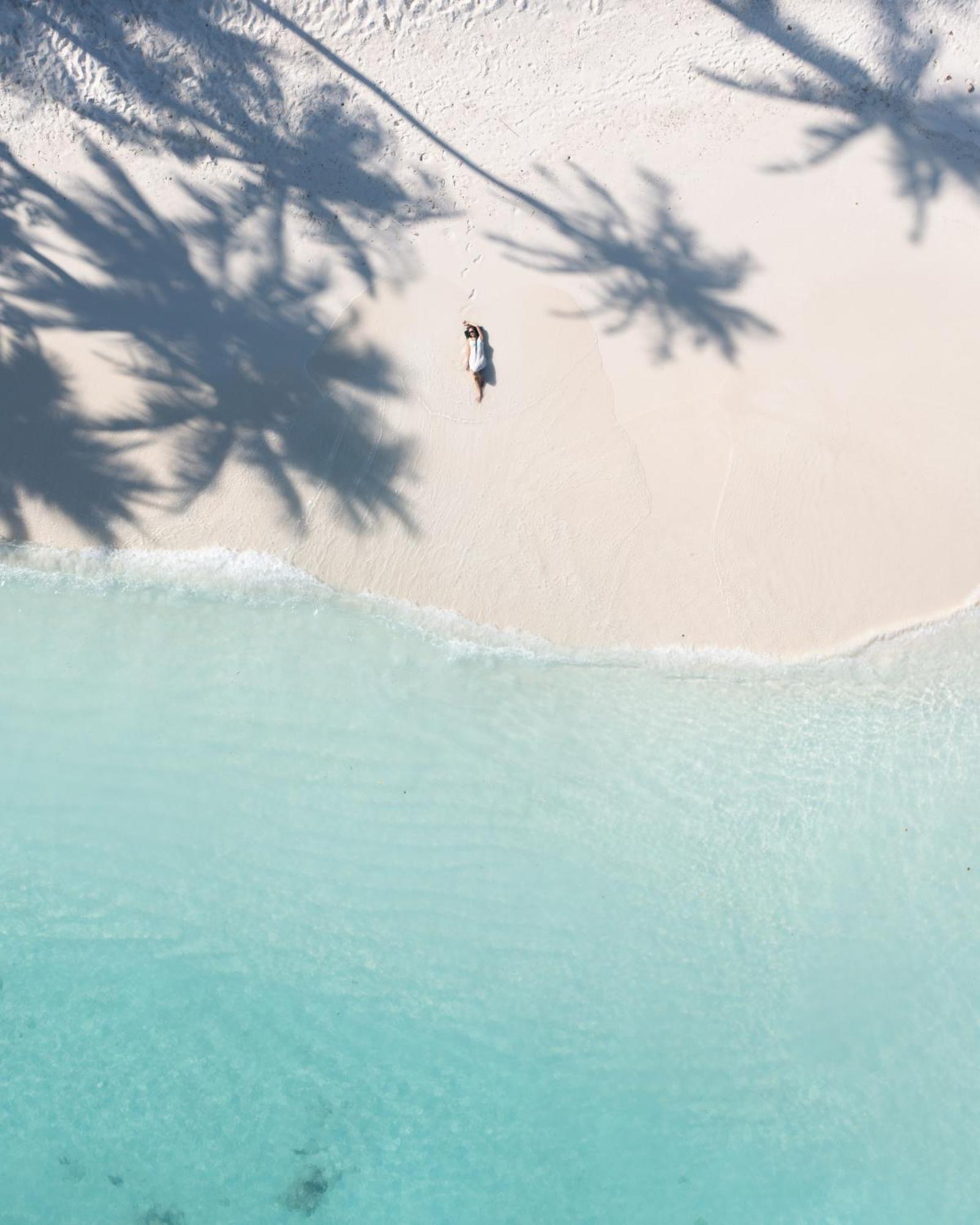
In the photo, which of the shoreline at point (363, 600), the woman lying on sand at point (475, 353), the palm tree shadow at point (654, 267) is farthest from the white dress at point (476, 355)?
the shoreline at point (363, 600)

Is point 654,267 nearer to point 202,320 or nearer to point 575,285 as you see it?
point 575,285

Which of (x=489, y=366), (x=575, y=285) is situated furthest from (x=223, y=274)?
(x=575, y=285)

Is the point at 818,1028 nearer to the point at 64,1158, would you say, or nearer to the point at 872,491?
the point at 872,491

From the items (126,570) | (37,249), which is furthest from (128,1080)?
(37,249)

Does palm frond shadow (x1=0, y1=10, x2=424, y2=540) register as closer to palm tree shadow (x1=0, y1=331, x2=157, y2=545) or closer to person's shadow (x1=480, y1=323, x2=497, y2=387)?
palm tree shadow (x1=0, y1=331, x2=157, y2=545)

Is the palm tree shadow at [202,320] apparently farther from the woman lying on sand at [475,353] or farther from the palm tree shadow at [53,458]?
the woman lying on sand at [475,353]

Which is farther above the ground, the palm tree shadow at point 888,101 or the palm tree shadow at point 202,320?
the palm tree shadow at point 888,101
